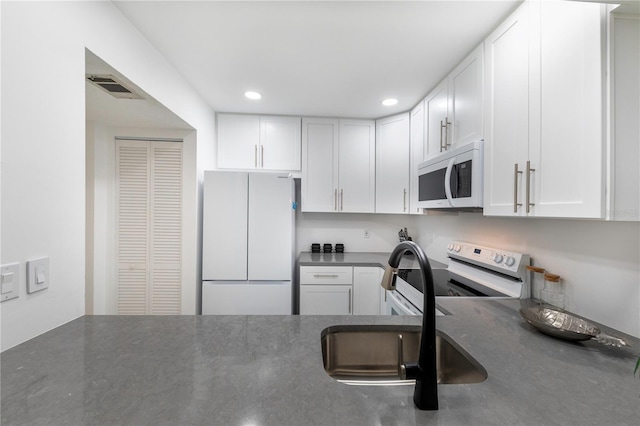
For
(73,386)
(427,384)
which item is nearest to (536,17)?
(427,384)

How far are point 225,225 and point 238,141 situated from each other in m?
0.97

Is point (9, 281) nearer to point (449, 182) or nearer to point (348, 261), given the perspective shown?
point (449, 182)

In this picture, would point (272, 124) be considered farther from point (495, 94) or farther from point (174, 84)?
point (495, 94)

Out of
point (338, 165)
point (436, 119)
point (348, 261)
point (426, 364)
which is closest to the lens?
point (426, 364)

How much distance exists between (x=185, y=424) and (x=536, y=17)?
6.29ft

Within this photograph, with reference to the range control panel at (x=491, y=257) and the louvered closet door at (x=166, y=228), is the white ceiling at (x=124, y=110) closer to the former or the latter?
the louvered closet door at (x=166, y=228)

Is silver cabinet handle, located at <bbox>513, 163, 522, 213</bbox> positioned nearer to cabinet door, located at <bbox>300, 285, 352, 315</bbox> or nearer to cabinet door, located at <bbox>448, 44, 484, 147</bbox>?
cabinet door, located at <bbox>448, 44, 484, 147</bbox>

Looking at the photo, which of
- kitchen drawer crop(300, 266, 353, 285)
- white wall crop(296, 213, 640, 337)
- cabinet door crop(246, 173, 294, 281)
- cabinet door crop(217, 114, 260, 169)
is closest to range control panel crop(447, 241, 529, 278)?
white wall crop(296, 213, 640, 337)

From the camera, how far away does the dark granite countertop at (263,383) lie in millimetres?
553

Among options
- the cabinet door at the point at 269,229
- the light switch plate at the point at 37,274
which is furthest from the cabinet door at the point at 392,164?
the light switch plate at the point at 37,274

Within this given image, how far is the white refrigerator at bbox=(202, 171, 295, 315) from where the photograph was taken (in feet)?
7.50

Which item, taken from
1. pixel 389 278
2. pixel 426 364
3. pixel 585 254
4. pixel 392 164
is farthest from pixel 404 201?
pixel 426 364

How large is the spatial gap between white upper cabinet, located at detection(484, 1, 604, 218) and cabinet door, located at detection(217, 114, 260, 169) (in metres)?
2.11

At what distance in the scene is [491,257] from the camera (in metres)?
1.64
